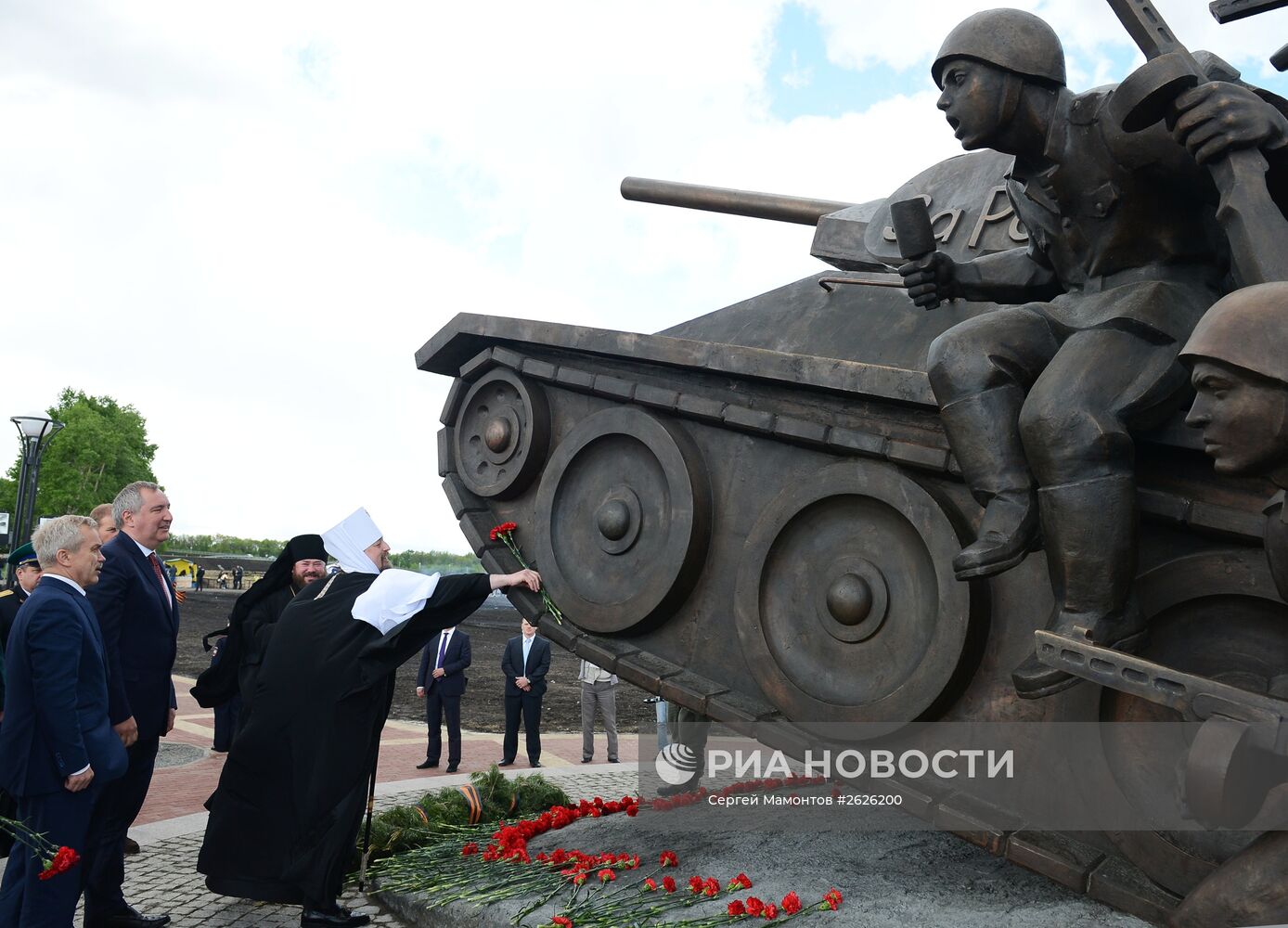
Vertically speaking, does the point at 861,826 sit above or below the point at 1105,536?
below

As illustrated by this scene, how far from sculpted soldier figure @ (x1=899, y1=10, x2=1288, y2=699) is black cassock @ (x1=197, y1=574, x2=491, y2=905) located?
2739 millimetres

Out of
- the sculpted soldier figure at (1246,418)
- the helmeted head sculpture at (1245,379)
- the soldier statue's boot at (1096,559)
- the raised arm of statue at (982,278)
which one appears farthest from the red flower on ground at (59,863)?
the helmeted head sculpture at (1245,379)

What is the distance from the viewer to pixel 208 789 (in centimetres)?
927

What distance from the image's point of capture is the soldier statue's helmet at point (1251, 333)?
2799 millimetres

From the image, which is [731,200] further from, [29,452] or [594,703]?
[29,452]

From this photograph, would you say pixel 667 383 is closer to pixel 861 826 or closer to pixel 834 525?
pixel 834 525

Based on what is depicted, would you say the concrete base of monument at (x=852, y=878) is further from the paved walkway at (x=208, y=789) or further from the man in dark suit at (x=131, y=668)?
the man in dark suit at (x=131, y=668)

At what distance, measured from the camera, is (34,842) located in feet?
13.9

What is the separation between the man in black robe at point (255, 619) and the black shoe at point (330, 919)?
1.56 m

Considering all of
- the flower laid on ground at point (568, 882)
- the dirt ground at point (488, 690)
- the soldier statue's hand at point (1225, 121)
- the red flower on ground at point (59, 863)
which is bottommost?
the dirt ground at point (488, 690)

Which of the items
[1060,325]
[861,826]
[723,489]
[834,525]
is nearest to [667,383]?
[723,489]

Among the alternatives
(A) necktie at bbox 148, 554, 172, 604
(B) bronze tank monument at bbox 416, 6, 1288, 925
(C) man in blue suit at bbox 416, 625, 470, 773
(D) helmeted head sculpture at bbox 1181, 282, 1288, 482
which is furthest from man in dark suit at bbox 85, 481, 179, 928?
(C) man in blue suit at bbox 416, 625, 470, 773

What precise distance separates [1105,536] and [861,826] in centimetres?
251

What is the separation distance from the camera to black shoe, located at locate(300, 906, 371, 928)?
5152 mm
